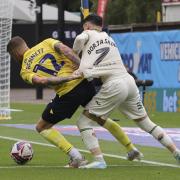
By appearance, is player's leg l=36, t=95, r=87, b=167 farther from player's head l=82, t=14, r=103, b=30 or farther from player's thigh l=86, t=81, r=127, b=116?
player's head l=82, t=14, r=103, b=30

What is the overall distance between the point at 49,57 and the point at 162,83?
536 inches

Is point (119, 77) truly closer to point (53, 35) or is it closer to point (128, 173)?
point (128, 173)

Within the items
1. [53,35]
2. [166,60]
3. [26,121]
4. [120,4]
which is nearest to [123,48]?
[166,60]

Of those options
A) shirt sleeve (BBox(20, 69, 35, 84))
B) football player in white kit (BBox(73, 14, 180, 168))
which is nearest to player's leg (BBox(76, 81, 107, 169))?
football player in white kit (BBox(73, 14, 180, 168))

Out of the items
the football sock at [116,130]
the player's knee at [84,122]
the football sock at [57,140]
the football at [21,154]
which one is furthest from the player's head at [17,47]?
the football sock at [116,130]

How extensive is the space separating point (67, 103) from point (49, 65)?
0.56 m

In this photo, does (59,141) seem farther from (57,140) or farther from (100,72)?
(100,72)

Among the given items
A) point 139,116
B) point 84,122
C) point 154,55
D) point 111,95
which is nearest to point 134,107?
point 139,116

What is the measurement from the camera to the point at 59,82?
418 inches

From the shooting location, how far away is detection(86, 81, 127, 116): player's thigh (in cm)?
1084

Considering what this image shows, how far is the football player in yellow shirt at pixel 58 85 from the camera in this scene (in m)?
10.9

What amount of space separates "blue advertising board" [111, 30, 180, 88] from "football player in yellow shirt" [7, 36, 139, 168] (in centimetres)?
1286

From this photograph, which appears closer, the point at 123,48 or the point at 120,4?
the point at 123,48

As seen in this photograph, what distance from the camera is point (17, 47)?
11.0 meters
